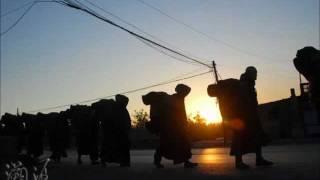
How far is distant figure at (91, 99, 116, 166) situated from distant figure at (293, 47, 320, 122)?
7.28 metres

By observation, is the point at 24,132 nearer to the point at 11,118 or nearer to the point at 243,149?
the point at 11,118

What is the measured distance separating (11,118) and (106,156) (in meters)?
8.16

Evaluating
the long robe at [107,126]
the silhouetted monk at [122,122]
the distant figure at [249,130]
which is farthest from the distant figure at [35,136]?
the distant figure at [249,130]

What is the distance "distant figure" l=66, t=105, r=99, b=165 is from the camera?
57.0ft

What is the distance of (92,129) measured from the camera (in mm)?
17672

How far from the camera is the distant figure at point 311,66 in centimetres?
838

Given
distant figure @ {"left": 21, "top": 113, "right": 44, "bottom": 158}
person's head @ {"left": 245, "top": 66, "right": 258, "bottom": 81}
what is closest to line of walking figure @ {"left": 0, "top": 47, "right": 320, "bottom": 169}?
person's head @ {"left": 245, "top": 66, "right": 258, "bottom": 81}

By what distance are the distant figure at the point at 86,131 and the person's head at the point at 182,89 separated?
4.95m

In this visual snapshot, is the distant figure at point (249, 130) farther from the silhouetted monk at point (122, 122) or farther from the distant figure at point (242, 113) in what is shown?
the silhouetted monk at point (122, 122)

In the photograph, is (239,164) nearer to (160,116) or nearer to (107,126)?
(160,116)

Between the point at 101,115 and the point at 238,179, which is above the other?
the point at 101,115

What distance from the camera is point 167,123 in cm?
1309

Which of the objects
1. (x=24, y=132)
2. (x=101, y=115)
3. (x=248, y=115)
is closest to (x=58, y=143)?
(x=24, y=132)

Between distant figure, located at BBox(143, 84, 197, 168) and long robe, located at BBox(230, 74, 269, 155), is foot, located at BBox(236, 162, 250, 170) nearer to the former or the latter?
long robe, located at BBox(230, 74, 269, 155)
